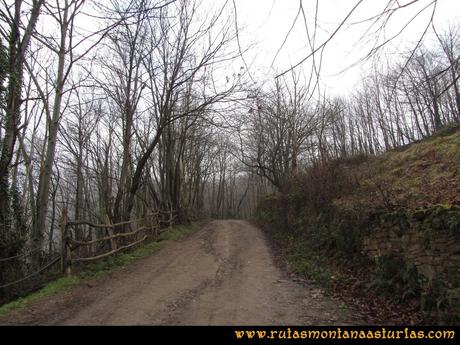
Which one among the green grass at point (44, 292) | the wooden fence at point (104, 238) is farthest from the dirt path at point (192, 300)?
the wooden fence at point (104, 238)

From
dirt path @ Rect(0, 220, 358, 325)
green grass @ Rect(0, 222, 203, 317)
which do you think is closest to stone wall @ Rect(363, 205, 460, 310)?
dirt path @ Rect(0, 220, 358, 325)

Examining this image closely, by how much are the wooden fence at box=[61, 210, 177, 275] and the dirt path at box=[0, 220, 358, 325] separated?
3.24 feet

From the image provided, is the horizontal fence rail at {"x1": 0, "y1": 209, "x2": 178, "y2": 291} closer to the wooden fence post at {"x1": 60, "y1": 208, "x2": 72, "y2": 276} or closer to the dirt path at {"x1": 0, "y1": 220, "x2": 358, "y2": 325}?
the wooden fence post at {"x1": 60, "y1": 208, "x2": 72, "y2": 276}

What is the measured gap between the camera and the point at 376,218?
6609mm

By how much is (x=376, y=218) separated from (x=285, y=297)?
2.47 meters

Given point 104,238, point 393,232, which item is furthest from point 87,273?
point 393,232

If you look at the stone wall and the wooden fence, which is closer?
the stone wall

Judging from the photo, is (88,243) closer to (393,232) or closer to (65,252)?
(65,252)

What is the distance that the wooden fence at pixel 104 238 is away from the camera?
762 cm

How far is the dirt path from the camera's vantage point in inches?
192

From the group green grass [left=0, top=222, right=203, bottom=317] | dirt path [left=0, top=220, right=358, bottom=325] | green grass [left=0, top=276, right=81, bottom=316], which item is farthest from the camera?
green grass [left=0, top=222, right=203, bottom=317]

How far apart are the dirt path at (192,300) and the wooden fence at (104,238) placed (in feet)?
3.24

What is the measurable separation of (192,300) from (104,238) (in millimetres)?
4099
